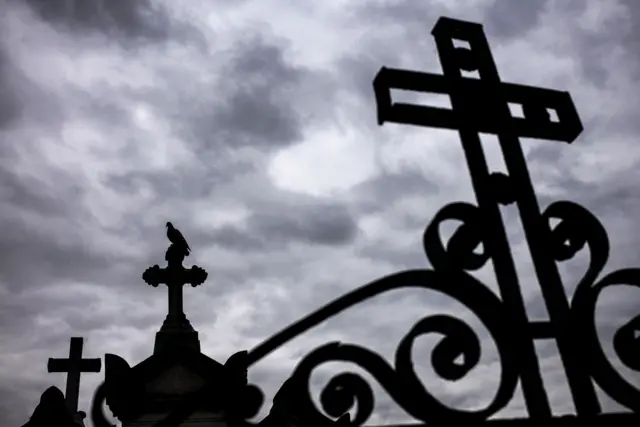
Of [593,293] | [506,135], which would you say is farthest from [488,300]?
[506,135]

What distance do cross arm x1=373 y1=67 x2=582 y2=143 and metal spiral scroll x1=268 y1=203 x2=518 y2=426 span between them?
445 millimetres

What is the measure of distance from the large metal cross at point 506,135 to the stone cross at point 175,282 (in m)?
8.48

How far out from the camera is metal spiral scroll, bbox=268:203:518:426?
5.25ft

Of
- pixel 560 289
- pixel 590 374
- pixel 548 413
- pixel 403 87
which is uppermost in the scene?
pixel 403 87

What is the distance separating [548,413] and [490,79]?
4.54 feet

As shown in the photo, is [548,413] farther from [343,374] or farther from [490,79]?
[490,79]

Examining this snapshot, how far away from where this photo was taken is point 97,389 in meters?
1.64

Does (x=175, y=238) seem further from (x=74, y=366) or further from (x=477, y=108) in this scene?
(x=477, y=108)

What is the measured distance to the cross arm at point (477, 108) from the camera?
2.09 meters

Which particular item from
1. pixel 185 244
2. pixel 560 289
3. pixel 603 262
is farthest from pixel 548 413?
pixel 185 244

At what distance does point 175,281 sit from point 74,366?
89.3 inches

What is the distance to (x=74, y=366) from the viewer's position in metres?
9.43

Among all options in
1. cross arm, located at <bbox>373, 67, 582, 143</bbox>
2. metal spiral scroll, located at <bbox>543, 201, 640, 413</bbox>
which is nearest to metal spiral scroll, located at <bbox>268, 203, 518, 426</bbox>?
metal spiral scroll, located at <bbox>543, 201, 640, 413</bbox>

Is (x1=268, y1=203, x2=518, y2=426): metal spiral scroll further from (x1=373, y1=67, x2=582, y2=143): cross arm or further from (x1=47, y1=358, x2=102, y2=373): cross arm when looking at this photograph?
(x1=47, y1=358, x2=102, y2=373): cross arm
